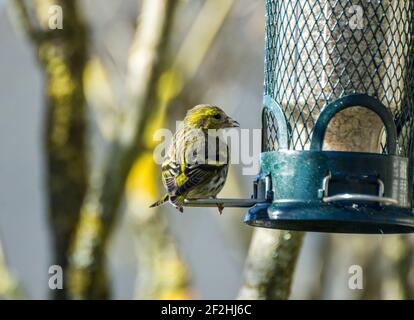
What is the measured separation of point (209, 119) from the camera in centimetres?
842

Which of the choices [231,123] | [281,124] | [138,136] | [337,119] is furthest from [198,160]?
[138,136]

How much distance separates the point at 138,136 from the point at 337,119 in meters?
2.88

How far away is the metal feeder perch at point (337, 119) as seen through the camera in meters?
7.15

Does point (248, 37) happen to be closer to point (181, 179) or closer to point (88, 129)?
point (88, 129)

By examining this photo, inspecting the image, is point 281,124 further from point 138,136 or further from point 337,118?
point 138,136

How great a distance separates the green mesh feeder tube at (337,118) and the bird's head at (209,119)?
0.55 m

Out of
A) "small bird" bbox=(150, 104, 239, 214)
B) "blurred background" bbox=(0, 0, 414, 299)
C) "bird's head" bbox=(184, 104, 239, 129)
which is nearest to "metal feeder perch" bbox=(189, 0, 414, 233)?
"small bird" bbox=(150, 104, 239, 214)

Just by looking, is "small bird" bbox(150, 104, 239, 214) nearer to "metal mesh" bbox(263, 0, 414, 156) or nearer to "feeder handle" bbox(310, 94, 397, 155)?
"metal mesh" bbox(263, 0, 414, 156)

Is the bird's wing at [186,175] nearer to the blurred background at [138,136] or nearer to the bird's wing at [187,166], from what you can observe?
the bird's wing at [187,166]

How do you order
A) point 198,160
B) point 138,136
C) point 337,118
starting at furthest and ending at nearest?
point 138,136
point 198,160
point 337,118

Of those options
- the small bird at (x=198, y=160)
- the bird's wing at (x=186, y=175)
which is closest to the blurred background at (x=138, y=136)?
the small bird at (x=198, y=160)

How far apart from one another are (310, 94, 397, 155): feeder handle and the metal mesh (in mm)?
105
